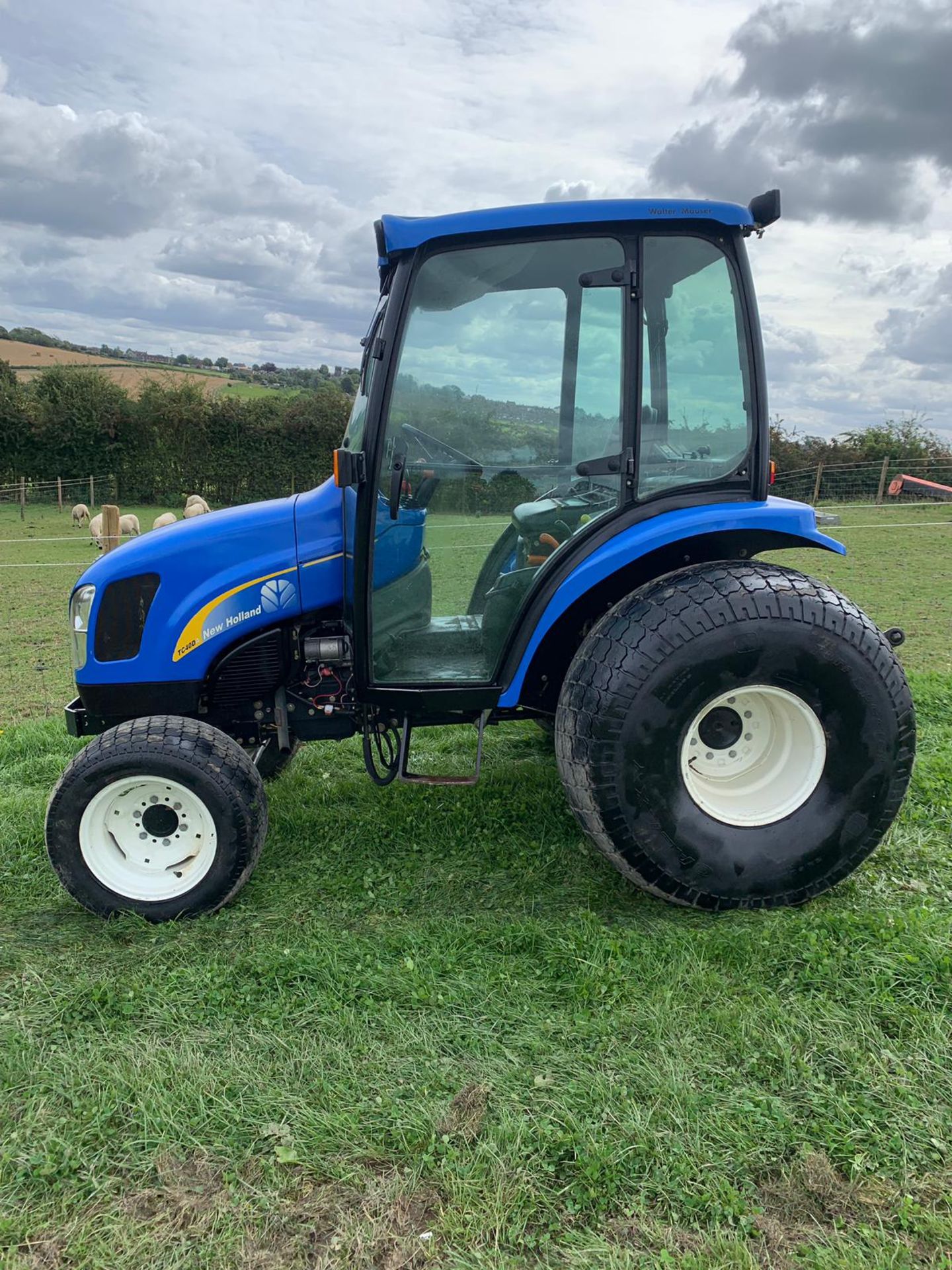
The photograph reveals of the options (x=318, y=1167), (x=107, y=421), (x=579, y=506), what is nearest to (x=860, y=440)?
(x=107, y=421)

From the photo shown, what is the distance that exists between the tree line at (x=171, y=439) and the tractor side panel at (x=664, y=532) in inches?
887

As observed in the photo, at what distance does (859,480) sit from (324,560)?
68.9ft

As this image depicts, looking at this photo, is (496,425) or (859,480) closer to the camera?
(496,425)

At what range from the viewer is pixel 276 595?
11.1 feet

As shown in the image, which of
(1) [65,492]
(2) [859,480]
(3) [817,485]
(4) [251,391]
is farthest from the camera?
(4) [251,391]

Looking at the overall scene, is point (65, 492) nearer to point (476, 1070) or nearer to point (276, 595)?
point (276, 595)

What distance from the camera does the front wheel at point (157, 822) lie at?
312 cm

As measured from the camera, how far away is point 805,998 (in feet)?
8.38

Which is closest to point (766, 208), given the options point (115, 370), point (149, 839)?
point (149, 839)

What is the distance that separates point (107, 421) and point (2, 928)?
82.9ft

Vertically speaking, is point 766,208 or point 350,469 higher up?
point 766,208

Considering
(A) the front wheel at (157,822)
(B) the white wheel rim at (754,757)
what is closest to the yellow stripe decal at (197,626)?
(A) the front wheel at (157,822)

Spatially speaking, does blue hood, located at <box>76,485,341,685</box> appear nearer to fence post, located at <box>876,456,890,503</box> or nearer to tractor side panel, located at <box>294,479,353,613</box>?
tractor side panel, located at <box>294,479,353,613</box>

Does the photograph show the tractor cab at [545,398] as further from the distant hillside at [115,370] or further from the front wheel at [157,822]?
the distant hillside at [115,370]
